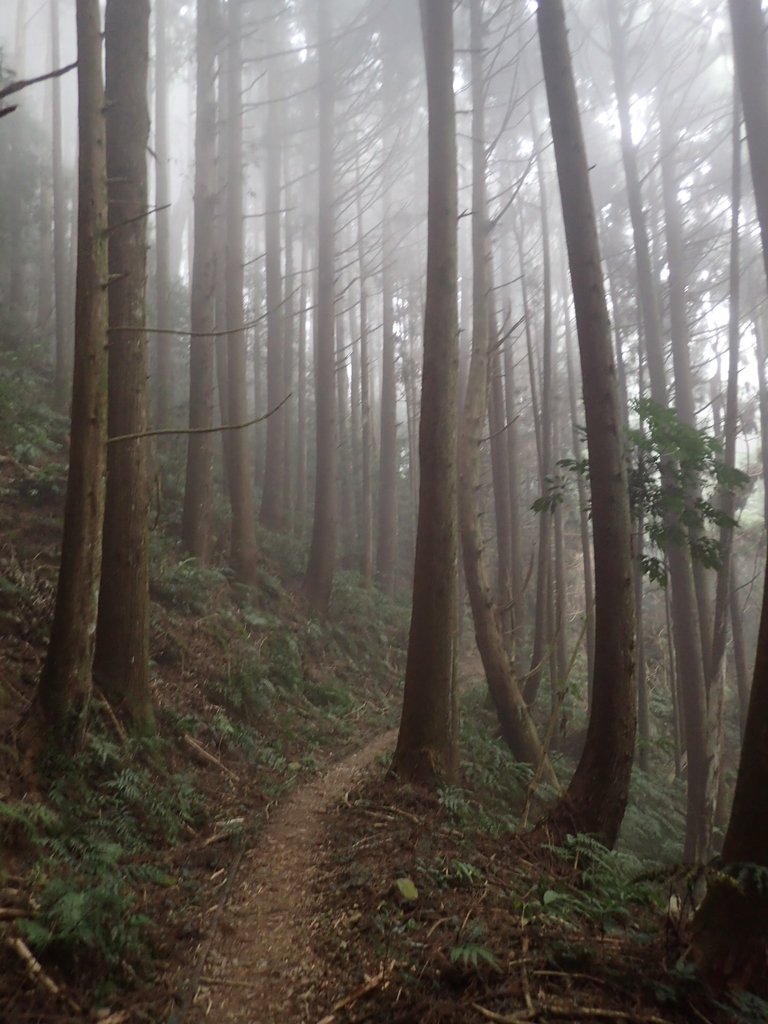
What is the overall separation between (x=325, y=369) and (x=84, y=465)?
11.9m

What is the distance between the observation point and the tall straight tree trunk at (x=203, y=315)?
13.3m

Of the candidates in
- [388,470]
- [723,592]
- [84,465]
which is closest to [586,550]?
[723,592]

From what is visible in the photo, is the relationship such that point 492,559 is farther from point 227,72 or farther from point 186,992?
point 186,992

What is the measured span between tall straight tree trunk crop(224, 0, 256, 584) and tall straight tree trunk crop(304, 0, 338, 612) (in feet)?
6.02

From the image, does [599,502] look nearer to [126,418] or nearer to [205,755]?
[126,418]

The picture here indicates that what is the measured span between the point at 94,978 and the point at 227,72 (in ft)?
58.3

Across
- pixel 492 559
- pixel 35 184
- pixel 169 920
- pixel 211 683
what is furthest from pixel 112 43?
pixel 492 559

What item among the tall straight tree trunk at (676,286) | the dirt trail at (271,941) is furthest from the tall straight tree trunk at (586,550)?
the dirt trail at (271,941)

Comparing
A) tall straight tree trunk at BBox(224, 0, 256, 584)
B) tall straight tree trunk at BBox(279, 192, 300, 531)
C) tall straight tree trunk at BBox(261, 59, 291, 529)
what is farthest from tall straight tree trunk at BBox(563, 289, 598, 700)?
tall straight tree trunk at BBox(261, 59, 291, 529)

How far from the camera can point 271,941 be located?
195 inches

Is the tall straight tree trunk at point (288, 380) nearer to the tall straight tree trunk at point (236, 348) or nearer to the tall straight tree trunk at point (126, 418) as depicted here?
the tall straight tree trunk at point (236, 348)

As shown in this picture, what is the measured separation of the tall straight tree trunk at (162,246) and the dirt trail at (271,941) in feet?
41.2

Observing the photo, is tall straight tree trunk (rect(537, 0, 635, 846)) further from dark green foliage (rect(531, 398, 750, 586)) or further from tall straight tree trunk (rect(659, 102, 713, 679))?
tall straight tree trunk (rect(659, 102, 713, 679))

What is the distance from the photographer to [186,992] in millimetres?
4211
